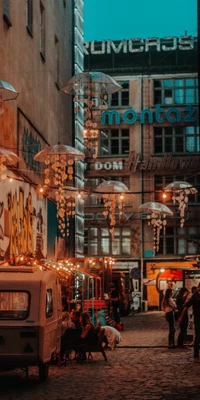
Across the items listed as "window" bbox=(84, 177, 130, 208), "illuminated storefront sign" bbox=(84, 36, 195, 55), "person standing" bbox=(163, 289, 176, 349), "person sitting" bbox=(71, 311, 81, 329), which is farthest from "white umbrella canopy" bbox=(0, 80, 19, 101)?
"illuminated storefront sign" bbox=(84, 36, 195, 55)

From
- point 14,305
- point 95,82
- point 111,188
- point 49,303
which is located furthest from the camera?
point 111,188

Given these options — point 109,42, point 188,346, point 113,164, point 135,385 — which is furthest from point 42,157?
point 109,42

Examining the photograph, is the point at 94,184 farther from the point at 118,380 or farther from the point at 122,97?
the point at 118,380

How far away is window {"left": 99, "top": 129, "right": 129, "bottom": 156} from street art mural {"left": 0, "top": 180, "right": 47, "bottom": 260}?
3386 centimetres

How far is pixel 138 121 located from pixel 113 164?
392 cm

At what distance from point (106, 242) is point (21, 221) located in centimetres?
3809

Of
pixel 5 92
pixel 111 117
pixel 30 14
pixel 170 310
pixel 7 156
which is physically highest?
pixel 111 117

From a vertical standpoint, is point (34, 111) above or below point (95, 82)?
above

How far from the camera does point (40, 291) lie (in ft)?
51.5

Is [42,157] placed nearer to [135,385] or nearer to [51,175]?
[51,175]

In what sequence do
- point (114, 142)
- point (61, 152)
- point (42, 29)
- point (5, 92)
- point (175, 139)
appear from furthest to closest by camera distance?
point (114, 142), point (175, 139), point (42, 29), point (61, 152), point (5, 92)

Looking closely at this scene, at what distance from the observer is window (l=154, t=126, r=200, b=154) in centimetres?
6531

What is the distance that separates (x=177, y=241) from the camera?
64062mm

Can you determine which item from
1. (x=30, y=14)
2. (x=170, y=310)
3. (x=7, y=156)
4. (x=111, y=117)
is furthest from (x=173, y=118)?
(x=7, y=156)
